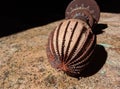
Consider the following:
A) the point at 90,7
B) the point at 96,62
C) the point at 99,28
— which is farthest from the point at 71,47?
the point at 99,28

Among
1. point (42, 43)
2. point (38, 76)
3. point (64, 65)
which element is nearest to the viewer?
point (64, 65)

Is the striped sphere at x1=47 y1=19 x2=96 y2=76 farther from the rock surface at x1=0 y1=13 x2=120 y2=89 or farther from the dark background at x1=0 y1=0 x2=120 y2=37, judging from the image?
the dark background at x1=0 y1=0 x2=120 y2=37

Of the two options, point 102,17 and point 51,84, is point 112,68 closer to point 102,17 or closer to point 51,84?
point 51,84

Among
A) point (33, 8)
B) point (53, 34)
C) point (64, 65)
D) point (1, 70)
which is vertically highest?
point (53, 34)

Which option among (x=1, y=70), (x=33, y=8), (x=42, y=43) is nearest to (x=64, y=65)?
Result: (x=1, y=70)

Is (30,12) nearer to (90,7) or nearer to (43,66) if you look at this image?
(90,7)

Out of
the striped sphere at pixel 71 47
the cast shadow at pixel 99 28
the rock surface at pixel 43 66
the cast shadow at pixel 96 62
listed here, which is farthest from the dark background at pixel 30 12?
the striped sphere at pixel 71 47

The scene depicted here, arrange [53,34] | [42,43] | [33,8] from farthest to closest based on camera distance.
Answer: [33,8], [42,43], [53,34]
